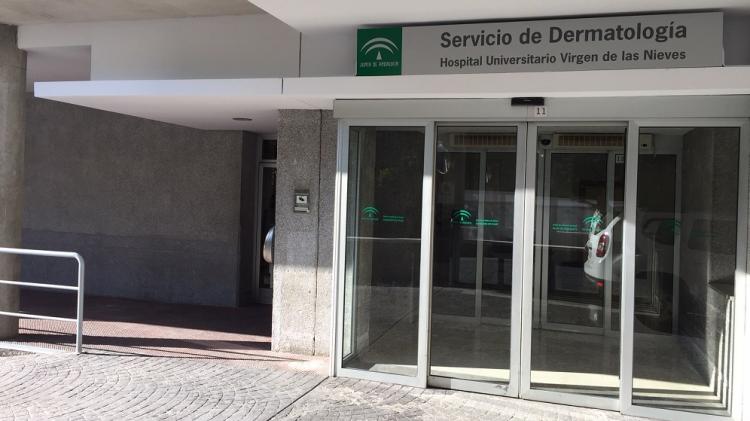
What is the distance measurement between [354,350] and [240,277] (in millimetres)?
4099

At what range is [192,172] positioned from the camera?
34.5 feet

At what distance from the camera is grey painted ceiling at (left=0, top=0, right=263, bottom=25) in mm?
6656

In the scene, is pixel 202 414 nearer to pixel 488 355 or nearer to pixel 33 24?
pixel 488 355

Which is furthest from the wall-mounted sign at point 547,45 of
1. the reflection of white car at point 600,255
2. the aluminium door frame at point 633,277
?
the reflection of white car at point 600,255

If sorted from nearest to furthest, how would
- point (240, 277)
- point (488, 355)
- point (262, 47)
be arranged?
point (488, 355) → point (262, 47) → point (240, 277)

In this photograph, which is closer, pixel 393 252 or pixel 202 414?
pixel 202 414

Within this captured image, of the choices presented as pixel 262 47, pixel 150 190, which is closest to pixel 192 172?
pixel 150 190

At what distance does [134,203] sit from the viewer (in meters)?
10.9

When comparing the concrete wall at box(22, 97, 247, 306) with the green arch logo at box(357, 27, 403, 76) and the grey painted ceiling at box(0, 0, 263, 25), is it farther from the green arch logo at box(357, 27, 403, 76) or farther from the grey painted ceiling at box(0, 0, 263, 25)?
the green arch logo at box(357, 27, 403, 76)

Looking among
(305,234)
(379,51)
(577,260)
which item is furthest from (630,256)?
(305,234)

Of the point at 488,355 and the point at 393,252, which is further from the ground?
the point at 393,252

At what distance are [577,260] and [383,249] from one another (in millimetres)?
1793

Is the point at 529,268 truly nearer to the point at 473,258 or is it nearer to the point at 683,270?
the point at 473,258

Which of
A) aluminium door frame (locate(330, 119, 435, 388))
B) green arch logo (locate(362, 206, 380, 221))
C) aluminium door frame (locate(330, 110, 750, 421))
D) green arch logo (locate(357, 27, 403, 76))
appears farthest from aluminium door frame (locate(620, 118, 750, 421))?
green arch logo (locate(362, 206, 380, 221))
